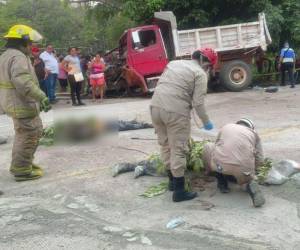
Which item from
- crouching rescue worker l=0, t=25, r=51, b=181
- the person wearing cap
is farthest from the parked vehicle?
crouching rescue worker l=0, t=25, r=51, b=181

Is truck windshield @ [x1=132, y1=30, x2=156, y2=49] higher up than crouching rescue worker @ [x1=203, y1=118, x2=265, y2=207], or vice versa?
truck windshield @ [x1=132, y1=30, x2=156, y2=49]

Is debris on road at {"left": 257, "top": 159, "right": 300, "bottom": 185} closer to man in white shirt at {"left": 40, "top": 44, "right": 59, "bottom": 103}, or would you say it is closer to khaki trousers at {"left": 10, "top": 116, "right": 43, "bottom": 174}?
khaki trousers at {"left": 10, "top": 116, "right": 43, "bottom": 174}

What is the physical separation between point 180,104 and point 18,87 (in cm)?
208

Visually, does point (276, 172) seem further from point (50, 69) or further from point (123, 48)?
point (123, 48)

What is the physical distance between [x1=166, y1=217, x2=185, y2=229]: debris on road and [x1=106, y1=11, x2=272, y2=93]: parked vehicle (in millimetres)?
10290

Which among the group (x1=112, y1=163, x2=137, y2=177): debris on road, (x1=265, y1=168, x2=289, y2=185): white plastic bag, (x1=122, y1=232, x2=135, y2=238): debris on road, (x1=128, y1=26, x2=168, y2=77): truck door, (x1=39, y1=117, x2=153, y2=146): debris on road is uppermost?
(x1=128, y1=26, x2=168, y2=77): truck door

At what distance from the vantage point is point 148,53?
14930 millimetres

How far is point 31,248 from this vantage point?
14.5 ft

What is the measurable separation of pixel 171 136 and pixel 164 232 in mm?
1056

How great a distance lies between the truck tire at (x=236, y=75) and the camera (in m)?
15.7

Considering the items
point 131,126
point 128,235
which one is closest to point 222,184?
point 128,235

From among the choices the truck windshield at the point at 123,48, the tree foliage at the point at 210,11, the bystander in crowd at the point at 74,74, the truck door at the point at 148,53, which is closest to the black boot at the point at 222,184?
the bystander in crowd at the point at 74,74

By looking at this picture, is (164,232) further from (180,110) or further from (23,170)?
(23,170)

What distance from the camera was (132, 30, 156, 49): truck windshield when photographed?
48.6 ft
